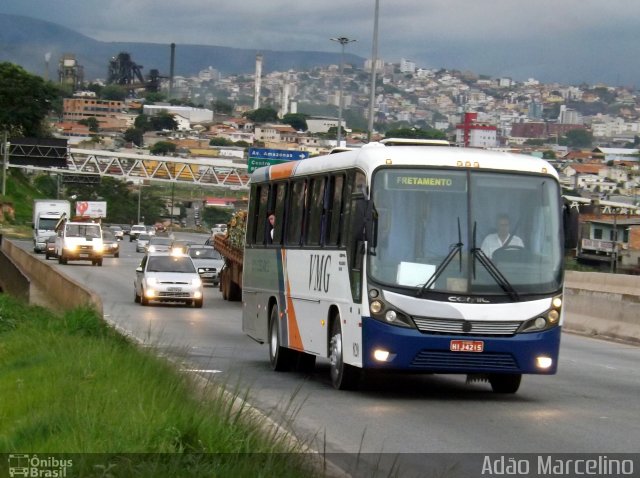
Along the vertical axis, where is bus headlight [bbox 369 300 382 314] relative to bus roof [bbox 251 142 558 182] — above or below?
below

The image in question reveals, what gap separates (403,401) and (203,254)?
3761cm

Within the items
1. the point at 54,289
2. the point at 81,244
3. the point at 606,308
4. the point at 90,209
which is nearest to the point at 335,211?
the point at 606,308

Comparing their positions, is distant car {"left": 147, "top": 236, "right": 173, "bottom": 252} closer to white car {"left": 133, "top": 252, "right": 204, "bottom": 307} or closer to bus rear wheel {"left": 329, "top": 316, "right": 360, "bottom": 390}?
white car {"left": 133, "top": 252, "right": 204, "bottom": 307}

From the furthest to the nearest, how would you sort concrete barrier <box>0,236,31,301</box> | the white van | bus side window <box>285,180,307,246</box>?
the white van, concrete barrier <box>0,236,31,301</box>, bus side window <box>285,180,307,246</box>

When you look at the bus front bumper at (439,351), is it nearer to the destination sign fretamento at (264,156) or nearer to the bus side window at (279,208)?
the bus side window at (279,208)

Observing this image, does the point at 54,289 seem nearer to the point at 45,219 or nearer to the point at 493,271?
the point at 493,271

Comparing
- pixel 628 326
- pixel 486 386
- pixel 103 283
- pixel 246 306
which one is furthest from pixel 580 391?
pixel 103 283

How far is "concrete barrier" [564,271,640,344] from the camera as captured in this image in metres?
29.3

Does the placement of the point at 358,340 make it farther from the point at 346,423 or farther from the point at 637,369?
the point at 637,369

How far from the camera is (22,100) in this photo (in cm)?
13638

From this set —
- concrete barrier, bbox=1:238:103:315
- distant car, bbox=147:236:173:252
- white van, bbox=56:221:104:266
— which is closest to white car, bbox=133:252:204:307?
concrete barrier, bbox=1:238:103:315

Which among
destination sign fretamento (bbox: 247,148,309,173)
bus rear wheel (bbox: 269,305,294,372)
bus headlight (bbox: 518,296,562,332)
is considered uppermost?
bus headlight (bbox: 518,296,562,332)

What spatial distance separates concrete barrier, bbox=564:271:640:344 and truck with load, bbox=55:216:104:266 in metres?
35.0

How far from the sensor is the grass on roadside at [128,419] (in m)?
8.48
